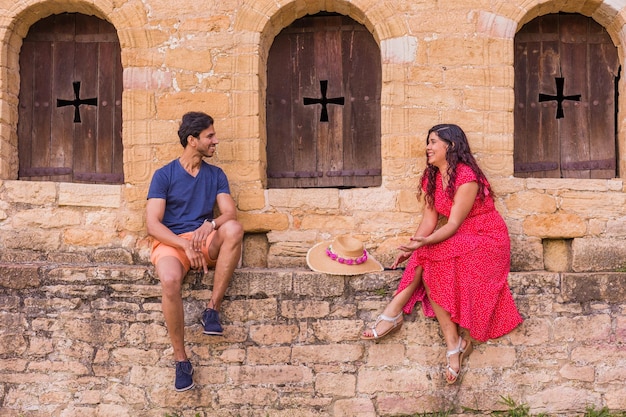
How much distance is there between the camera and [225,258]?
4.96m

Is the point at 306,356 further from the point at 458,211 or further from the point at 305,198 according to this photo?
the point at 458,211

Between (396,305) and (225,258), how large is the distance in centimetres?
125

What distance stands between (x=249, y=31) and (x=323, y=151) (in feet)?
3.83

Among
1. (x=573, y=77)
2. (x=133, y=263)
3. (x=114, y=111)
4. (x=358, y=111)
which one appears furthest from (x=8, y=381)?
(x=573, y=77)

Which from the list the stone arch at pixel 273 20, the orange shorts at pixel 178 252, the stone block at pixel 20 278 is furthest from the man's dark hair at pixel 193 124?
the stone block at pixel 20 278

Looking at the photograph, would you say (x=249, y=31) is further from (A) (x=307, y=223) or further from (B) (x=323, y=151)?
(A) (x=307, y=223)

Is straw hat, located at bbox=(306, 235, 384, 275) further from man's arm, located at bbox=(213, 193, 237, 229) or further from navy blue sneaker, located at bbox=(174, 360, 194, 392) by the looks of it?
navy blue sneaker, located at bbox=(174, 360, 194, 392)

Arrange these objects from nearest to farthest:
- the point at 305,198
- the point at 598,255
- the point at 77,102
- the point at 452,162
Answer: the point at 452,162 → the point at 598,255 → the point at 305,198 → the point at 77,102

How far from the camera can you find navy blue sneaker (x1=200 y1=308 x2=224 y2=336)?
4.92m

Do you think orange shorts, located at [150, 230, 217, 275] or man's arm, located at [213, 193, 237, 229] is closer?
orange shorts, located at [150, 230, 217, 275]

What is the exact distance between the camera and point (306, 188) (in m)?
6.01

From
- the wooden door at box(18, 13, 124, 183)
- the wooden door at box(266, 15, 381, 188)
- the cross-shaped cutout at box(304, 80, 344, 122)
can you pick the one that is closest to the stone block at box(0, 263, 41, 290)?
the wooden door at box(18, 13, 124, 183)

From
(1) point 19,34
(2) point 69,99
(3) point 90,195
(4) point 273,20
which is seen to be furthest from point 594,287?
(1) point 19,34

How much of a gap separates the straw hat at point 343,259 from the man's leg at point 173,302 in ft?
3.23
